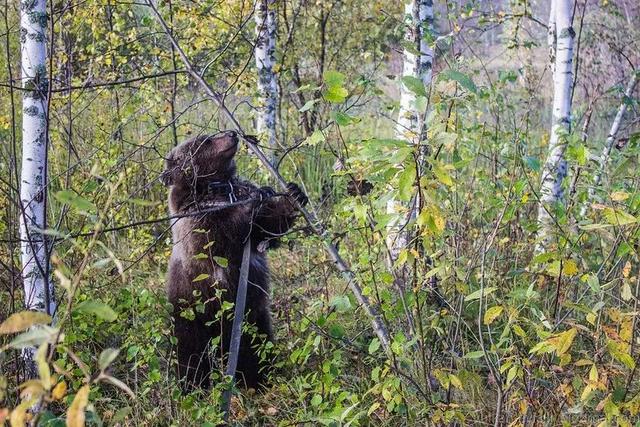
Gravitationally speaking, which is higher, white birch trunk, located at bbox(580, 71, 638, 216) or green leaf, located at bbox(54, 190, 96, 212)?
green leaf, located at bbox(54, 190, 96, 212)

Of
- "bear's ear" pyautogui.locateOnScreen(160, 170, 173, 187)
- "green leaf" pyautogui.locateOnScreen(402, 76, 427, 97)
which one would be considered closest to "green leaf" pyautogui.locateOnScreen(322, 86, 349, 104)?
"green leaf" pyautogui.locateOnScreen(402, 76, 427, 97)

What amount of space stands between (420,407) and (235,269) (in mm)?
1718

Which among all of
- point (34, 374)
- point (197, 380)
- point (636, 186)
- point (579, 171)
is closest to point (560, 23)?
point (579, 171)

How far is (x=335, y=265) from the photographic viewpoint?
3.99 meters

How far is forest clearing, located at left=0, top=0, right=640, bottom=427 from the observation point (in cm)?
275

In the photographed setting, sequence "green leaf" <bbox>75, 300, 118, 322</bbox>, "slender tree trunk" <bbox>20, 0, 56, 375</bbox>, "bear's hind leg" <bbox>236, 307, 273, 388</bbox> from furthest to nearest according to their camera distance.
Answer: "bear's hind leg" <bbox>236, 307, 273, 388</bbox> → "slender tree trunk" <bbox>20, 0, 56, 375</bbox> → "green leaf" <bbox>75, 300, 118, 322</bbox>

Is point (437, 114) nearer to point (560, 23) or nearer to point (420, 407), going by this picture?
point (420, 407)

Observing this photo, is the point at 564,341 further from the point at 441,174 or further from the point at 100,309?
the point at 100,309

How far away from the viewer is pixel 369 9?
9.85m

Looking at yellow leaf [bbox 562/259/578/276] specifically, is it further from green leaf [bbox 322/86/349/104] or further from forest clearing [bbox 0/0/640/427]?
green leaf [bbox 322/86/349/104]

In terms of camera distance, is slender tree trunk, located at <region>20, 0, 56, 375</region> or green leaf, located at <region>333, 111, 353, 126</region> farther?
slender tree trunk, located at <region>20, 0, 56, 375</region>

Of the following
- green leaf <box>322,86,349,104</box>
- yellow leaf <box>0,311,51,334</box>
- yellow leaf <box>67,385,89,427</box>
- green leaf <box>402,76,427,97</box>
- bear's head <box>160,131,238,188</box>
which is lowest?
bear's head <box>160,131,238,188</box>

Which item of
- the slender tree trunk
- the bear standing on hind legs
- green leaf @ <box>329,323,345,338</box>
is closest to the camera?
green leaf @ <box>329,323,345,338</box>

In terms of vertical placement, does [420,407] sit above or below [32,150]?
below
